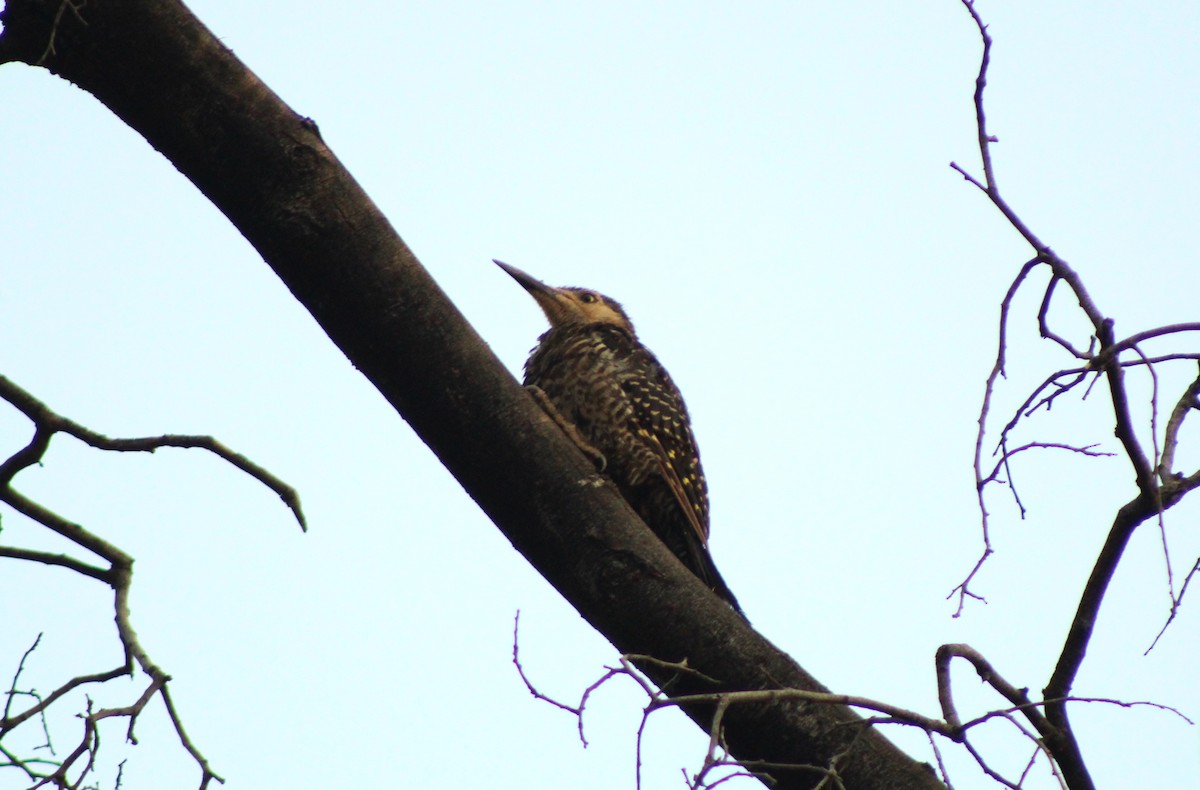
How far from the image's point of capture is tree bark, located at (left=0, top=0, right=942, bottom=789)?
316 centimetres

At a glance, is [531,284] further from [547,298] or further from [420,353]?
[420,353]

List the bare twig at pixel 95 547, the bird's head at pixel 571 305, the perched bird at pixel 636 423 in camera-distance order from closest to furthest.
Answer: the bare twig at pixel 95 547 → the perched bird at pixel 636 423 → the bird's head at pixel 571 305

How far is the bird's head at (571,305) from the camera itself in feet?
25.1

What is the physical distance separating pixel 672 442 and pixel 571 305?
5.90 feet

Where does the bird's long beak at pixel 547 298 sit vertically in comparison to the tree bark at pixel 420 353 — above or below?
above

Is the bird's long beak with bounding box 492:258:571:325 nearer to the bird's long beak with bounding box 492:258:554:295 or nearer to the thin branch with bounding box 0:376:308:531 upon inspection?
the bird's long beak with bounding box 492:258:554:295

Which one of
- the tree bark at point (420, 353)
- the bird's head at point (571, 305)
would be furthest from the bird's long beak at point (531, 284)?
the tree bark at point (420, 353)

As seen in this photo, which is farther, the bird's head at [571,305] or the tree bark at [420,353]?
the bird's head at [571,305]

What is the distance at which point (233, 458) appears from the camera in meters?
3.07

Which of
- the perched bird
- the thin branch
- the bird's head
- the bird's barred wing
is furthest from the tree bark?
the bird's head

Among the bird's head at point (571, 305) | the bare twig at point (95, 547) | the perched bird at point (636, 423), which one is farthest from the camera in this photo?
the bird's head at point (571, 305)

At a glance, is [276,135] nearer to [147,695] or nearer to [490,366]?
[490,366]

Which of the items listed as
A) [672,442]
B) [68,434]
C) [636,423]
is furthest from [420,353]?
[672,442]

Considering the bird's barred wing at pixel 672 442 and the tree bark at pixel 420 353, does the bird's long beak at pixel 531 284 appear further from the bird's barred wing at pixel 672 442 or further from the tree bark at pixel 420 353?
the tree bark at pixel 420 353
